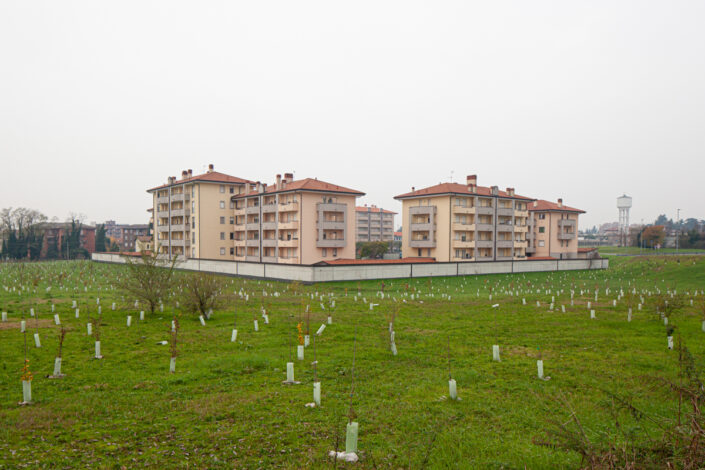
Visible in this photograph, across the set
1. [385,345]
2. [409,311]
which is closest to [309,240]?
[409,311]

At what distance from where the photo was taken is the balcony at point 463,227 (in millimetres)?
63903

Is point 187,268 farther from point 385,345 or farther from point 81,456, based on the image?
point 81,456

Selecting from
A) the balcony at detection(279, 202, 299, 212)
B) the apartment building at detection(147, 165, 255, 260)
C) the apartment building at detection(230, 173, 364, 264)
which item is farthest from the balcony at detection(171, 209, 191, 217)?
the balcony at detection(279, 202, 299, 212)

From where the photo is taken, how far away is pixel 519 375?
12258 millimetres

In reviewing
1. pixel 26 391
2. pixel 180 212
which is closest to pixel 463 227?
pixel 180 212

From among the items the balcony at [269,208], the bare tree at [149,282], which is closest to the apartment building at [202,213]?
the balcony at [269,208]

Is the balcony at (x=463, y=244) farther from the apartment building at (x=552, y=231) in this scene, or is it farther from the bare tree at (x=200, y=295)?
the bare tree at (x=200, y=295)

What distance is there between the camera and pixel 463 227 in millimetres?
64438

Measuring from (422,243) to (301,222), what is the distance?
1905cm

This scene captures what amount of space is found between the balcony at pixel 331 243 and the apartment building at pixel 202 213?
56.2ft

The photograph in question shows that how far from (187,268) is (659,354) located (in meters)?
54.4

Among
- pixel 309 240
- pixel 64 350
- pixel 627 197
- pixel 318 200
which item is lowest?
pixel 64 350

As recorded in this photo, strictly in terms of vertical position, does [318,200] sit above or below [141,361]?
above

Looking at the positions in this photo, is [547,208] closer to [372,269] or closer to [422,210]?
[422,210]
